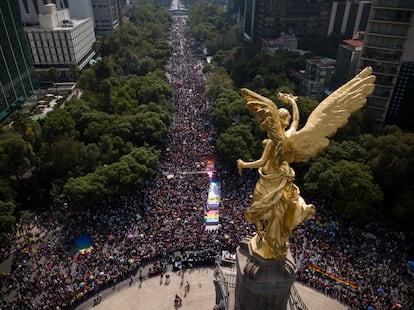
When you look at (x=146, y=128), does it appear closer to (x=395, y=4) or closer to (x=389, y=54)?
(x=389, y=54)

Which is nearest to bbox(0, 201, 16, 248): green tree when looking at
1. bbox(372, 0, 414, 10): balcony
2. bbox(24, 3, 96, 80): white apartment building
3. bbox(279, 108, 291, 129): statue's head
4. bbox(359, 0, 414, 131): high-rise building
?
bbox(279, 108, 291, 129): statue's head

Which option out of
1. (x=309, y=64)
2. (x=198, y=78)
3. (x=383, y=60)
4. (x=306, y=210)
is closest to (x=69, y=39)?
(x=198, y=78)

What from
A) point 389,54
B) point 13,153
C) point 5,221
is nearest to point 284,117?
point 5,221

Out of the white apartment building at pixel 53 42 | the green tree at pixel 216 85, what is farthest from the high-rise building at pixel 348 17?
the white apartment building at pixel 53 42

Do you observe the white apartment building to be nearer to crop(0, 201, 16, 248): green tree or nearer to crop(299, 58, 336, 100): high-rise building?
crop(299, 58, 336, 100): high-rise building

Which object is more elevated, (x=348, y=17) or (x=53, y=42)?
(x=348, y=17)

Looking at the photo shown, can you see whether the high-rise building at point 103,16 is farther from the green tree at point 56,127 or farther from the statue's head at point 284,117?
the statue's head at point 284,117
